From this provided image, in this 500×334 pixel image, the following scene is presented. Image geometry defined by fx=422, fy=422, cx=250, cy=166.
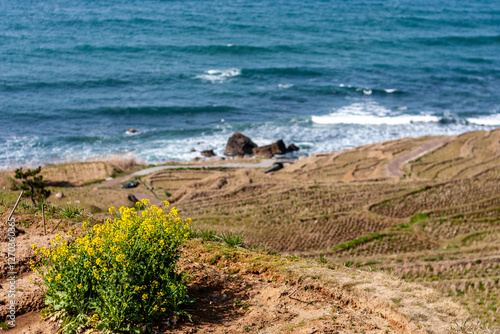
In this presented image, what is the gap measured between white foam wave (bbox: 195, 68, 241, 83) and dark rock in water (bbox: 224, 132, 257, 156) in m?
26.6

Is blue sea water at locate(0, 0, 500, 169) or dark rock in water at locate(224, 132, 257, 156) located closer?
dark rock in water at locate(224, 132, 257, 156)

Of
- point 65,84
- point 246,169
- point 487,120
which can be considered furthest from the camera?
point 65,84

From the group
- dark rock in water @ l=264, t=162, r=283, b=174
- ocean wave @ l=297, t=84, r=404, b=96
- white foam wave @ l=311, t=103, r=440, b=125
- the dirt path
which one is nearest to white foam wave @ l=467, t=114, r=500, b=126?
white foam wave @ l=311, t=103, r=440, b=125

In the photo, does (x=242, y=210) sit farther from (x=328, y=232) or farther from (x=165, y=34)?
(x=165, y=34)

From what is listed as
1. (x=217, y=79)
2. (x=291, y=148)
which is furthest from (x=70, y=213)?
(x=217, y=79)

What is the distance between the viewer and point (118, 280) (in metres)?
7.84

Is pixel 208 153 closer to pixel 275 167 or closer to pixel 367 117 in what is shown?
pixel 275 167

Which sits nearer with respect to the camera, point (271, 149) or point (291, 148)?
point (271, 149)

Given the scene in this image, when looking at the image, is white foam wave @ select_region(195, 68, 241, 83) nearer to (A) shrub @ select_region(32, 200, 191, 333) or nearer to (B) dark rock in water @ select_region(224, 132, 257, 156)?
(B) dark rock in water @ select_region(224, 132, 257, 156)

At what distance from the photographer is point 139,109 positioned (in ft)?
220

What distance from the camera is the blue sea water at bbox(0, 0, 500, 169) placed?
201 feet

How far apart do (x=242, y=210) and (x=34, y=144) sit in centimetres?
3698

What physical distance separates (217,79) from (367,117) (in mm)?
29255

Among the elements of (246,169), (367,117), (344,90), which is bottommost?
(246,169)
